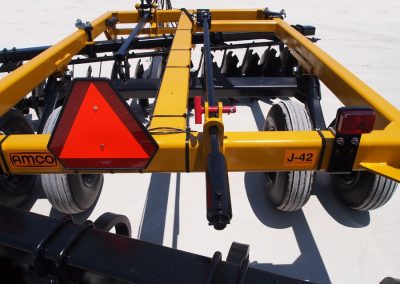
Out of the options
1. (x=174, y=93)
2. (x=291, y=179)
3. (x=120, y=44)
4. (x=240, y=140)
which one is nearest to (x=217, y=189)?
(x=240, y=140)

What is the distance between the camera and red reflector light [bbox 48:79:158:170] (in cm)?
120

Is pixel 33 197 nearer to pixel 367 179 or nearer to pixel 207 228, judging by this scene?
pixel 207 228

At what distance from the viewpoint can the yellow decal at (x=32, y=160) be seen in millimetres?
1429

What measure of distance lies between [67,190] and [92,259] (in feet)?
4.03

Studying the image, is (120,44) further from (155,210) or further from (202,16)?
(155,210)

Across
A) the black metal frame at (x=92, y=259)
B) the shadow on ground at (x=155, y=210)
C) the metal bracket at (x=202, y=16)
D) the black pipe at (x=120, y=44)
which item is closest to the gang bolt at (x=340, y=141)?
the black metal frame at (x=92, y=259)

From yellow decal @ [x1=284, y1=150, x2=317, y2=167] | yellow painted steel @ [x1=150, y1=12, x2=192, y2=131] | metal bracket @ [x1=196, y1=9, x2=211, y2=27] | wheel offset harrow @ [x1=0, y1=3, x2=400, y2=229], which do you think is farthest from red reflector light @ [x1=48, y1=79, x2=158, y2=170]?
metal bracket @ [x1=196, y1=9, x2=211, y2=27]

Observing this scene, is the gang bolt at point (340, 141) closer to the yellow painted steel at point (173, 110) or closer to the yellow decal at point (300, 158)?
the yellow decal at point (300, 158)

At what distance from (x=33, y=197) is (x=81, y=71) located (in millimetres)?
3538

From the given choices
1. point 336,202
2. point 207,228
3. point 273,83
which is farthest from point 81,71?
point 336,202

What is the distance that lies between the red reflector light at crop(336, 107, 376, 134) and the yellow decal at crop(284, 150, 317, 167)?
0.18m

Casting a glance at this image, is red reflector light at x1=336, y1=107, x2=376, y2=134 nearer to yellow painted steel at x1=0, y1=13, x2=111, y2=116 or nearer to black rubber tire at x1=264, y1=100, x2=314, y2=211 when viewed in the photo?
black rubber tire at x1=264, y1=100, x2=314, y2=211

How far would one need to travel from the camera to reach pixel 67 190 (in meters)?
2.28

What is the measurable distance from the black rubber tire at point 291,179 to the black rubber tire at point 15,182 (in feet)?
6.92
